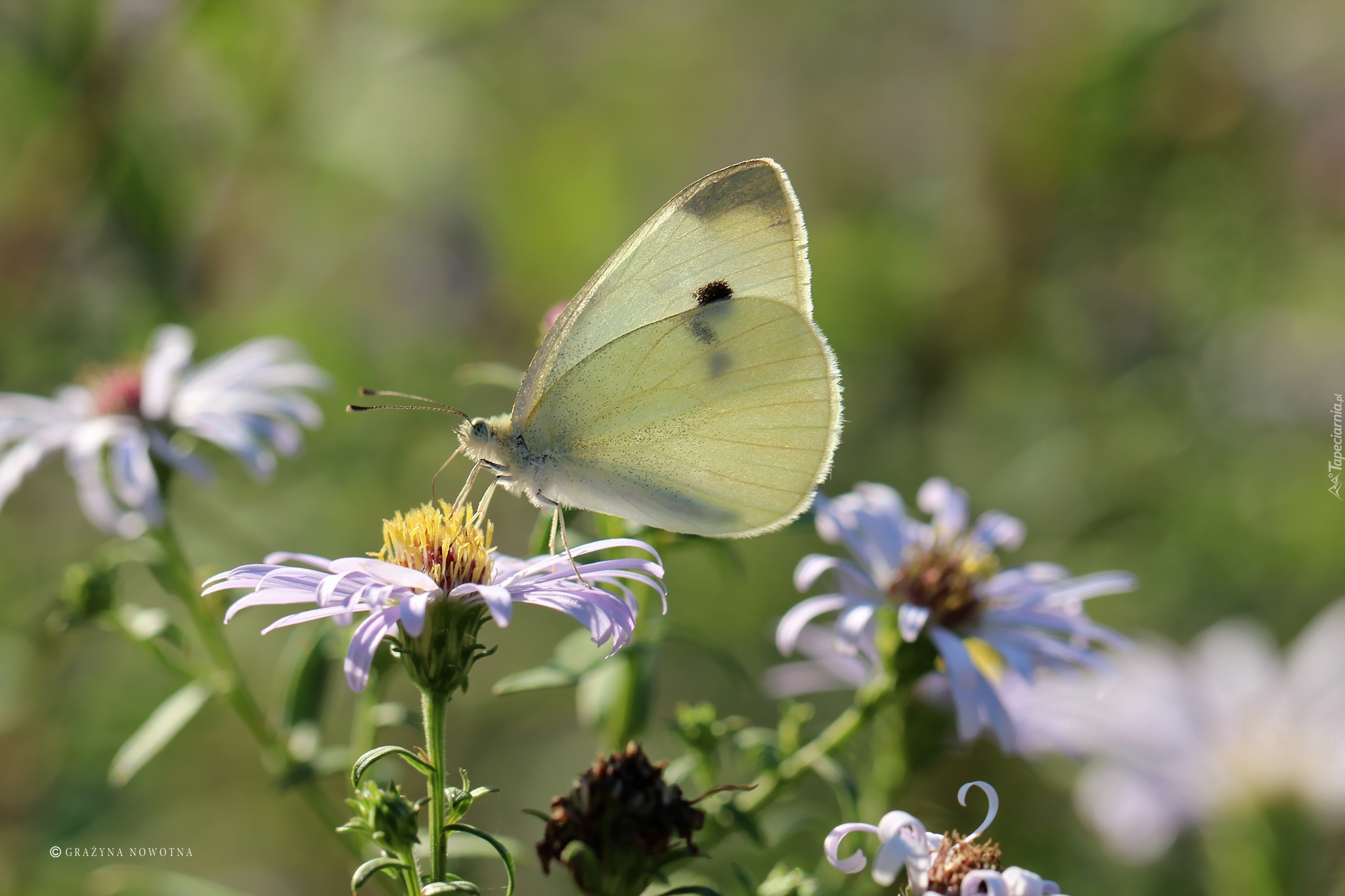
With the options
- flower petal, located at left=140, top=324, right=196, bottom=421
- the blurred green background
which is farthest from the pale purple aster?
the blurred green background

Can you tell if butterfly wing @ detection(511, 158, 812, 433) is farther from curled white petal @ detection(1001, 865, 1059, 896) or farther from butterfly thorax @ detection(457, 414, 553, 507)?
curled white petal @ detection(1001, 865, 1059, 896)

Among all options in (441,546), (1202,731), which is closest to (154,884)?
(441,546)

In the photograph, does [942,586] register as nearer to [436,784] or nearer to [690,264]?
[690,264]

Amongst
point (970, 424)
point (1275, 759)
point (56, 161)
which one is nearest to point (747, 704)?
point (970, 424)

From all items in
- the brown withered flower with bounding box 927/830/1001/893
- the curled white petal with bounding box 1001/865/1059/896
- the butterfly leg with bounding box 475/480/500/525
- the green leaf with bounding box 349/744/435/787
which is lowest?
the curled white petal with bounding box 1001/865/1059/896

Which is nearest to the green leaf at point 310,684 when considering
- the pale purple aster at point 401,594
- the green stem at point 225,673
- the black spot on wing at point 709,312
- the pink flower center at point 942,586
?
the green stem at point 225,673
